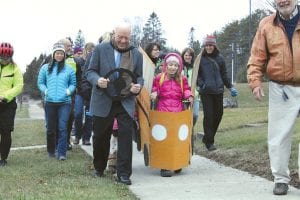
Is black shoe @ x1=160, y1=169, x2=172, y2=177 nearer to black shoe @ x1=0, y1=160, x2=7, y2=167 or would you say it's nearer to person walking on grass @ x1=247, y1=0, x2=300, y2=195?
person walking on grass @ x1=247, y1=0, x2=300, y2=195

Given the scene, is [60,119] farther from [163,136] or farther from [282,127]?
[282,127]

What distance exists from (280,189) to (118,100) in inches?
89.3

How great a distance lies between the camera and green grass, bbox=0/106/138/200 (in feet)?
20.0

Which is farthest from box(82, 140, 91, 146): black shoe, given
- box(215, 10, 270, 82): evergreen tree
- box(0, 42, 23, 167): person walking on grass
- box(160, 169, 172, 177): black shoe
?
box(215, 10, 270, 82): evergreen tree

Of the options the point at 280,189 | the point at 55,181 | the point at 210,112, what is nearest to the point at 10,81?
the point at 55,181

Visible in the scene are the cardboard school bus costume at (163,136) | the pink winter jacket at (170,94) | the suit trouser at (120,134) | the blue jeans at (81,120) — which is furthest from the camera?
the blue jeans at (81,120)

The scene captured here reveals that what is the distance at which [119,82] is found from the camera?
7.14 meters

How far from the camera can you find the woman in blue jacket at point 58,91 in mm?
9430

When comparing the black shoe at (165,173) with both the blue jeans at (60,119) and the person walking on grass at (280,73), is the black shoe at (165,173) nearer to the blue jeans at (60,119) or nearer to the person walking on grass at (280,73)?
the person walking on grass at (280,73)

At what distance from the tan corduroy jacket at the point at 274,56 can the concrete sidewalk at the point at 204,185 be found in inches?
45.8

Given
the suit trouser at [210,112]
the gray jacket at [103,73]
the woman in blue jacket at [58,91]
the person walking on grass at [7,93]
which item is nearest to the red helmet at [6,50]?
the person walking on grass at [7,93]

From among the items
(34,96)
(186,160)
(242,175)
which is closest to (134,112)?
(186,160)

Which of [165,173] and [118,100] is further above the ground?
[118,100]

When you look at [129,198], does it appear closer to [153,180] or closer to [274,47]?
[153,180]
